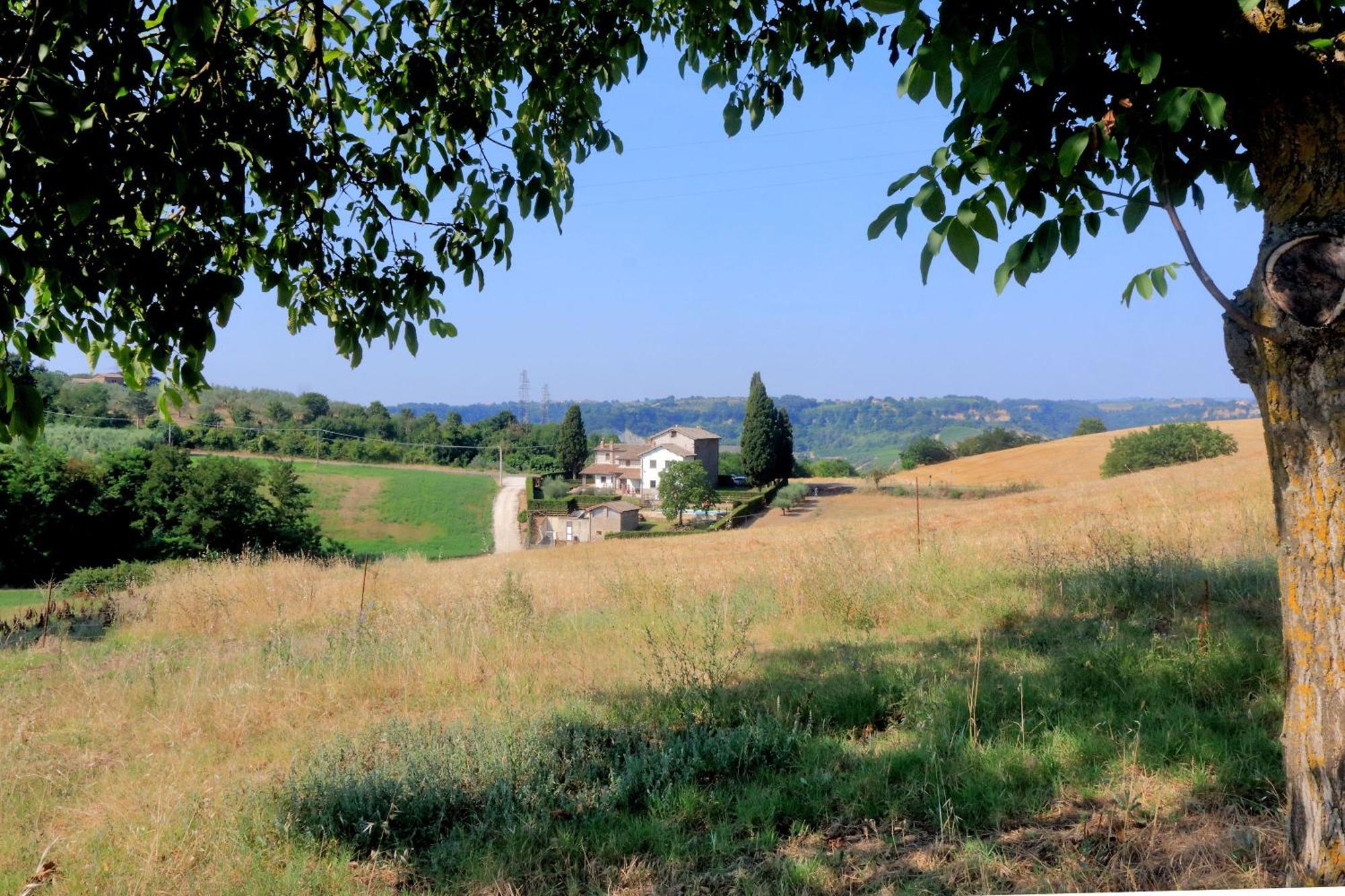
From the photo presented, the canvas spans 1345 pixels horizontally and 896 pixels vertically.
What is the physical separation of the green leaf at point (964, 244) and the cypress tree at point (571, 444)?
89.1 m

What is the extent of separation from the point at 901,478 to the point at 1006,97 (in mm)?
49066

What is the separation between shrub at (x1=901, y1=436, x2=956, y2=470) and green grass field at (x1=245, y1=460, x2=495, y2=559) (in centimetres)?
3518

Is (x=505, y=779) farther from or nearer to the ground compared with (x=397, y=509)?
farther from the ground

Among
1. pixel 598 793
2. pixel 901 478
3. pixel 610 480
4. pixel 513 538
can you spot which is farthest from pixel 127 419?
pixel 598 793

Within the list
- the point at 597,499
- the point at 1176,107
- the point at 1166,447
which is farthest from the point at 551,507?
the point at 1176,107

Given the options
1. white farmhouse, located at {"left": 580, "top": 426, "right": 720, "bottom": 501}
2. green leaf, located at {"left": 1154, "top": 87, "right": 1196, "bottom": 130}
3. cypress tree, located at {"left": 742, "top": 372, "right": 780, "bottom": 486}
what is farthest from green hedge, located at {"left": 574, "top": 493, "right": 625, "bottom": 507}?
green leaf, located at {"left": 1154, "top": 87, "right": 1196, "bottom": 130}

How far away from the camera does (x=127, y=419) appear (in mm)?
68000

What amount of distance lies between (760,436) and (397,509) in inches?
1340

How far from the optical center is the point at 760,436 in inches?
2835

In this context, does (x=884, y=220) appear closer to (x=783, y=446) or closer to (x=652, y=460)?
(x=783, y=446)

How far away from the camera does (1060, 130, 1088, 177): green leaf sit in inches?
83.3

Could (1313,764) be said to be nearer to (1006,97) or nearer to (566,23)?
(1006,97)

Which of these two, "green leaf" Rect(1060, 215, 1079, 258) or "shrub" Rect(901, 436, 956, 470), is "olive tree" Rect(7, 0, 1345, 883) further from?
"shrub" Rect(901, 436, 956, 470)

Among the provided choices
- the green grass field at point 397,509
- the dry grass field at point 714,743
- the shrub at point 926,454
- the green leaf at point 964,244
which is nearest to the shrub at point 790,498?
the shrub at point 926,454
